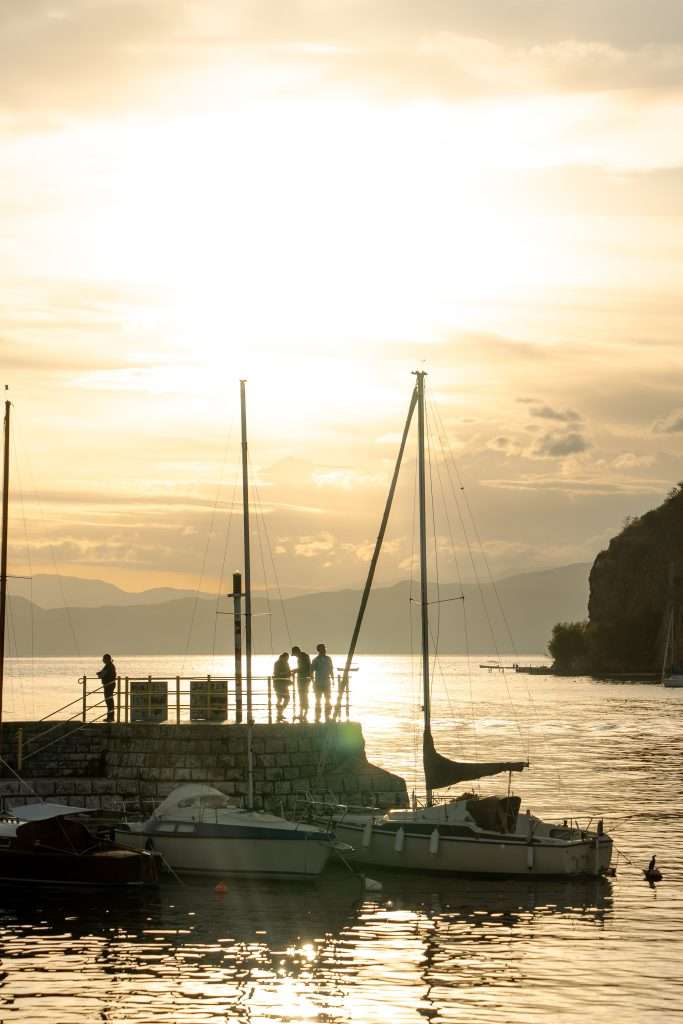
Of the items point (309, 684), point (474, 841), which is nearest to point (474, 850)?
point (474, 841)

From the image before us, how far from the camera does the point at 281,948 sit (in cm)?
2888

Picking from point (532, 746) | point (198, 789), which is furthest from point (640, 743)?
point (198, 789)

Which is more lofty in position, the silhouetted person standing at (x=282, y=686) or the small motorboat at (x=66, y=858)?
the silhouetted person standing at (x=282, y=686)

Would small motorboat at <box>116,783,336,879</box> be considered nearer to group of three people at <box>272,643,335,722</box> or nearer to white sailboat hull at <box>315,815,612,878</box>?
white sailboat hull at <box>315,815,612,878</box>

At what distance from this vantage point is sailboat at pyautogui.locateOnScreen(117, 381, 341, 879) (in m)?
34.4

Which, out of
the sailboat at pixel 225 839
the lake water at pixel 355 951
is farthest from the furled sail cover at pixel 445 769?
the sailboat at pixel 225 839

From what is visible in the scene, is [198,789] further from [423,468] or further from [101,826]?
[423,468]

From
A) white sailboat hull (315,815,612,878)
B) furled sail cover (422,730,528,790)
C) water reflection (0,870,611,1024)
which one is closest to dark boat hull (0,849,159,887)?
water reflection (0,870,611,1024)

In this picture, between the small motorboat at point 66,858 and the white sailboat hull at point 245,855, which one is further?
the white sailboat hull at point 245,855

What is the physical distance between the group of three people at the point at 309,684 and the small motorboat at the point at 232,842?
6959 mm

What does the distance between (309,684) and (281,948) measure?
14.9 meters

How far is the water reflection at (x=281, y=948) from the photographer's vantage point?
81.7 feet

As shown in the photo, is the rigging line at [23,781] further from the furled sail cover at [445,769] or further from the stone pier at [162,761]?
the furled sail cover at [445,769]

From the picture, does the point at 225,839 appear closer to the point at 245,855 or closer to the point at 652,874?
the point at 245,855
